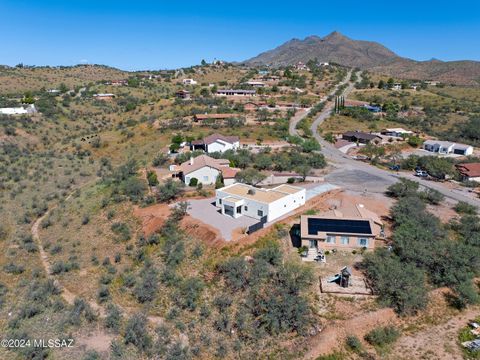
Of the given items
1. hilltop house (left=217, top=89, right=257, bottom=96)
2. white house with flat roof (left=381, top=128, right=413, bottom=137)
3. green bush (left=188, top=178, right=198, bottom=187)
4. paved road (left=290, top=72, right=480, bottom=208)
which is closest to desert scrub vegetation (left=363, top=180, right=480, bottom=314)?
paved road (left=290, top=72, right=480, bottom=208)

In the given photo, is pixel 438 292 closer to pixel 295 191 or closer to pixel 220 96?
pixel 295 191

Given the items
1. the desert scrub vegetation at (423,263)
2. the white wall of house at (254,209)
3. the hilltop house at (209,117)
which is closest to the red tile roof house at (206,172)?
the white wall of house at (254,209)

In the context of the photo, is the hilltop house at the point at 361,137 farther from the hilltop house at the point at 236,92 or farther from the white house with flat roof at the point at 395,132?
the hilltop house at the point at 236,92

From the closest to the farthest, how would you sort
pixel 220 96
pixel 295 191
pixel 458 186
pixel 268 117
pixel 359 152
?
1. pixel 295 191
2. pixel 458 186
3. pixel 359 152
4. pixel 268 117
5. pixel 220 96

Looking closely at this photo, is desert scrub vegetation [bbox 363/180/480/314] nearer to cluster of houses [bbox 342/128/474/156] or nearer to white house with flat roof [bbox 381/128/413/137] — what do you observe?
cluster of houses [bbox 342/128/474/156]

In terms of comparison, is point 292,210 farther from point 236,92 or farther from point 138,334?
point 236,92

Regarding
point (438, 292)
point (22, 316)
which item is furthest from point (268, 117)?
point (22, 316)
